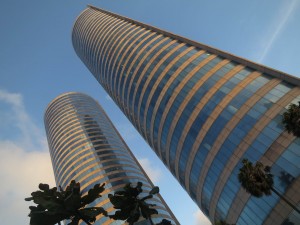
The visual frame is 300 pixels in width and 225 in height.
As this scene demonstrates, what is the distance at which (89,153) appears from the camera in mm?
98375

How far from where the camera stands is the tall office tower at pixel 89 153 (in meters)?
87.1

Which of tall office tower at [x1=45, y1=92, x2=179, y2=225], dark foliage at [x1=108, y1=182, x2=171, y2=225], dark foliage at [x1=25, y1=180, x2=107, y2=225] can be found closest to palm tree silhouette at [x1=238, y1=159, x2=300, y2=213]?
dark foliage at [x1=108, y1=182, x2=171, y2=225]

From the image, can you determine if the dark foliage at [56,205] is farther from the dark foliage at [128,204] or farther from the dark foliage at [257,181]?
the dark foliage at [257,181]

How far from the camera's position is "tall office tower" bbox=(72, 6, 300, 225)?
135 feet

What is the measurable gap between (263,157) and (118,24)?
83917 mm

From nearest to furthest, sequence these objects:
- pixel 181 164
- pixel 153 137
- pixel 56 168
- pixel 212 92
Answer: pixel 212 92
pixel 181 164
pixel 153 137
pixel 56 168

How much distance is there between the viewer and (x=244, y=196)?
44.7 metres

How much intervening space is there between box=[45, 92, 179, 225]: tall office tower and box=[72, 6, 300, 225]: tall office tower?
19.5 metres

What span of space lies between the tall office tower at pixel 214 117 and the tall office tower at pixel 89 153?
19.5 meters

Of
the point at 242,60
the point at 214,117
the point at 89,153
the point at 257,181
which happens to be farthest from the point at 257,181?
the point at 89,153

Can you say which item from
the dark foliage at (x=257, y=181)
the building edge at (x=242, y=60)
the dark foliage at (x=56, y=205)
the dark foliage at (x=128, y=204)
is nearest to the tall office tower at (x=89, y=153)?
the building edge at (x=242, y=60)

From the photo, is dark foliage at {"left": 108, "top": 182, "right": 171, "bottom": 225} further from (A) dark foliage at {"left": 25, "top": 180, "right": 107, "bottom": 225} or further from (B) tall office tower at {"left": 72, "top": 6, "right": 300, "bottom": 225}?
(B) tall office tower at {"left": 72, "top": 6, "right": 300, "bottom": 225}

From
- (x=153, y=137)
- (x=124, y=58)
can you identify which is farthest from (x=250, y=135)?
(x=124, y=58)

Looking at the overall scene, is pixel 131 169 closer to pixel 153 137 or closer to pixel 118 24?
pixel 153 137
